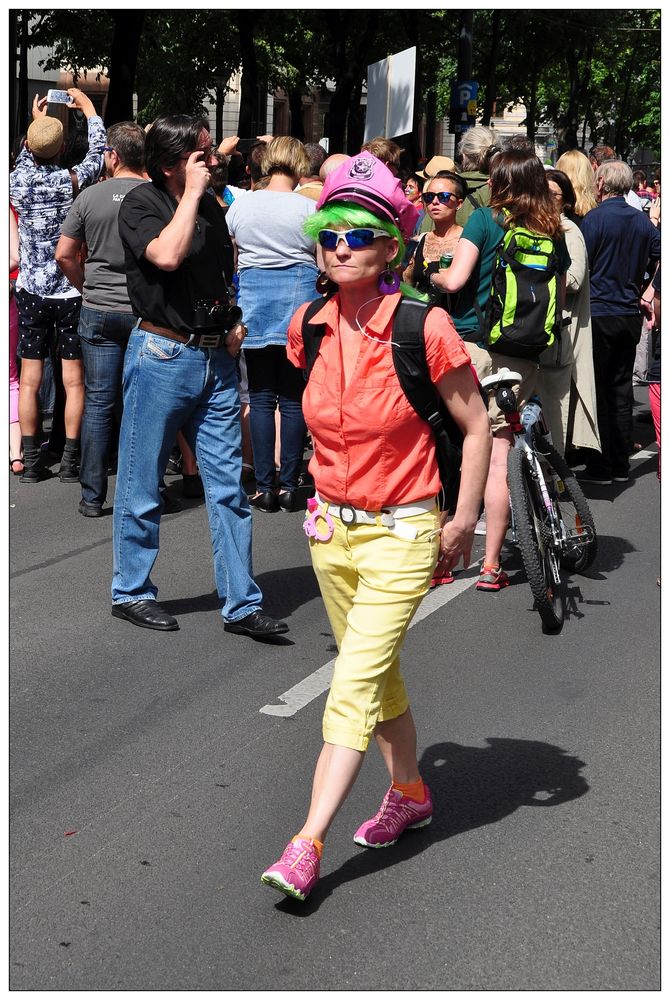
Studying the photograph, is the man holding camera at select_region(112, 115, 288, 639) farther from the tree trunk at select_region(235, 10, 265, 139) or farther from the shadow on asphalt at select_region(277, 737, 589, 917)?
the tree trunk at select_region(235, 10, 265, 139)

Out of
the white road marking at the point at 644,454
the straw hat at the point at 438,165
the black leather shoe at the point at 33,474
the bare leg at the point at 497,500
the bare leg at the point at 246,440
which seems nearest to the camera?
the bare leg at the point at 497,500

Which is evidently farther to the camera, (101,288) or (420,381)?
(101,288)

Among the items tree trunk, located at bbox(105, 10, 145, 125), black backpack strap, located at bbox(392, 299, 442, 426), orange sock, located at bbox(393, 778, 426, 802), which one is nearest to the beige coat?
orange sock, located at bbox(393, 778, 426, 802)

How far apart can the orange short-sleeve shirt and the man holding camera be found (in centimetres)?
209

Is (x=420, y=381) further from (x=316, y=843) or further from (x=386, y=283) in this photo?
(x=316, y=843)

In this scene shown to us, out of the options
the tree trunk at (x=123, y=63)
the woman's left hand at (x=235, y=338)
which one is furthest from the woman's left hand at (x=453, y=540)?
the tree trunk at (x=123, y=63)

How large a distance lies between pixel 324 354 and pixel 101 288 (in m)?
4.55

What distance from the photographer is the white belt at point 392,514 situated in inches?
138

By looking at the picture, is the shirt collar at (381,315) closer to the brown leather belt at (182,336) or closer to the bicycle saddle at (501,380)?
the brown leather belt at (182,336)

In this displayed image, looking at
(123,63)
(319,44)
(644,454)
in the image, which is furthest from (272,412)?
(319,44)

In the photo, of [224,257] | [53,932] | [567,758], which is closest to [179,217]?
[224,257]

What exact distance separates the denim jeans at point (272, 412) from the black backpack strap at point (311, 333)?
4586 mm

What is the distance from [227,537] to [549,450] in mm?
1827

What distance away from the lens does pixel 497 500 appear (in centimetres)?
655
